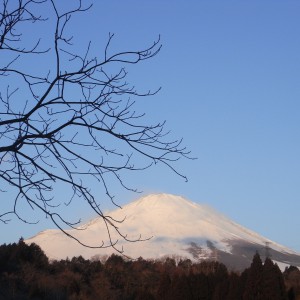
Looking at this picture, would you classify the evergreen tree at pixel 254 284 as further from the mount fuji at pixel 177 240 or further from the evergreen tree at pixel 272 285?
the mount fuji at pixel 177 240

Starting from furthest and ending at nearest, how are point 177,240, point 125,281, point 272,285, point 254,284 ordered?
point 177,240 < point 125,281 < point 254,284 < point 272,285

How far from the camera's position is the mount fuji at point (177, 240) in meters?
80.9

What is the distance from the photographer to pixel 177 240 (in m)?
90.5

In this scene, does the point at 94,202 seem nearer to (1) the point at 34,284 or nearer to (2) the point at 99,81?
(2) the point at 99,81

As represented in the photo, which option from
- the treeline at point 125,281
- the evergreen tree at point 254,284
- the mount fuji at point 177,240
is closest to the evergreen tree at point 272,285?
the treeline at point 125,281

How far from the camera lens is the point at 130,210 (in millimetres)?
101188

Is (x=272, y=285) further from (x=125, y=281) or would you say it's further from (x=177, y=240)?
(x=177, y=240)

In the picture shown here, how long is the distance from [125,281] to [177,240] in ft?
175

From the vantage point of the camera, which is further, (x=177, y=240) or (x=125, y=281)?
(x=177, y=240)

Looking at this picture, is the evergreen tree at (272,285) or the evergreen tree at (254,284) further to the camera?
the evergreen tree at (254,284)

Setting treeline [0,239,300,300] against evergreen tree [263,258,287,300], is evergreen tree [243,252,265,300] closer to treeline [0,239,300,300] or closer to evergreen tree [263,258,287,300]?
treeline [0,239,300,300]

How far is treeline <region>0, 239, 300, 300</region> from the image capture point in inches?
956

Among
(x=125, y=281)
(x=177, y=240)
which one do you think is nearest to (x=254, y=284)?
(x=125, y=281)

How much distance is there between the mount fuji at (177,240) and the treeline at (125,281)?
29.8m
